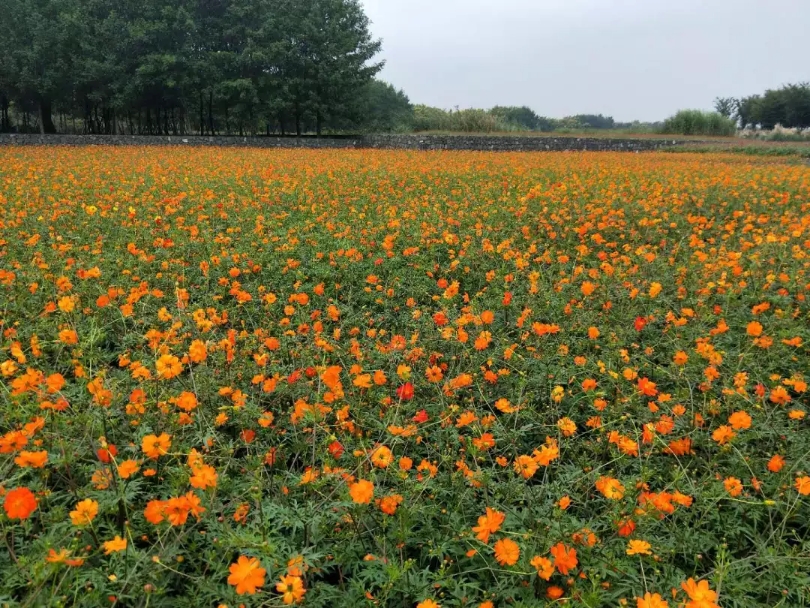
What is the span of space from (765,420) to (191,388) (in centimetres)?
227

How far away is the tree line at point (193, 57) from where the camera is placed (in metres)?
19.7

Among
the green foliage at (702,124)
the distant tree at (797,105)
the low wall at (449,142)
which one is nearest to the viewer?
the low wall at (449,142)

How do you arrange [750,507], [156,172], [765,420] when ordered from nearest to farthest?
1. [750,507]
2. [765,420]
3. [156,172]

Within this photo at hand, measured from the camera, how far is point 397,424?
1899 mm

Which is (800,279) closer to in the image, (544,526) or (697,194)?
(544,526)

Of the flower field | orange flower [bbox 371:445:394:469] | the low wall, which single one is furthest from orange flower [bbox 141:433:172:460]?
the low wall

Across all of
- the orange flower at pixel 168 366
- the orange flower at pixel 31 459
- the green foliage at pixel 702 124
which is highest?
the green foliage at pixel 702 124

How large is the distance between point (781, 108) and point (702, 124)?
17.9 metres

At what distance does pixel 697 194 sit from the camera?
6598 mm

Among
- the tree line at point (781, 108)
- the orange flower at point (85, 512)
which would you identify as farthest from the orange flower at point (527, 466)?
the tree line at point (781, 108)

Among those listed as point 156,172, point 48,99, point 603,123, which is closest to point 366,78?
point 48,99

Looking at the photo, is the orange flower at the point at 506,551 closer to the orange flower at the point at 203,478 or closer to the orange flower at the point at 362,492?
the orange flower at the point at 362,492

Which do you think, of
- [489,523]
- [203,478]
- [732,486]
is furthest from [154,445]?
[732,486]

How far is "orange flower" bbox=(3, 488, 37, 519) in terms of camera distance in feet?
3.52
